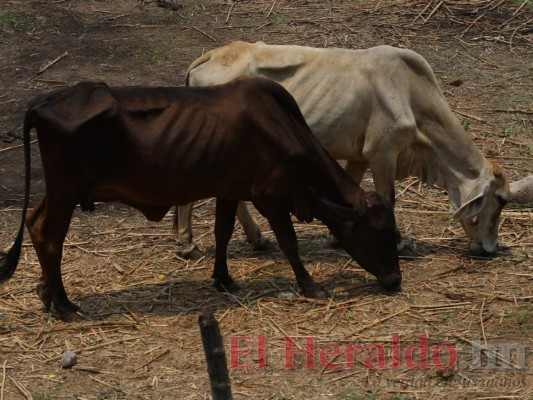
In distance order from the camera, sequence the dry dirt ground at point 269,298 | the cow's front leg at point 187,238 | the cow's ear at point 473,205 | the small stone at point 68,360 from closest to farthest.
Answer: the dry dirt ground at point 269,298, the small stone at point 68,360, the cow's ear at point 473,205, the cow's front leg at point 187,238

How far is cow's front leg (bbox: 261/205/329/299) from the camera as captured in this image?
25.2ft

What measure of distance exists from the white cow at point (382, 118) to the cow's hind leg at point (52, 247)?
145 cm

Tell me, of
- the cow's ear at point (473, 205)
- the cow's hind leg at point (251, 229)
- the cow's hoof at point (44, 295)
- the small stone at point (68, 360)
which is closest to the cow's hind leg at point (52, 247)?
the cow's hoof at point (44, 295)

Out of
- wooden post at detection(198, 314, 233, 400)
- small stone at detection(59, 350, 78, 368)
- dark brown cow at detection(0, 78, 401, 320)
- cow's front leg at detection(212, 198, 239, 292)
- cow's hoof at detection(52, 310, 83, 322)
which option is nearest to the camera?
wooden post at detection(198, 314, 233, 400)

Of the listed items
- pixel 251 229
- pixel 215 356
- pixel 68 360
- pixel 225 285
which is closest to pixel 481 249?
pixel 251 229

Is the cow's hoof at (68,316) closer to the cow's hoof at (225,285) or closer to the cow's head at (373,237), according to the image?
the cow's hoof at (225,285)

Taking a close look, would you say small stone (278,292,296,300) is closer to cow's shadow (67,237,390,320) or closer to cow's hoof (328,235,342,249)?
cow's shadow (67,237,390,320)

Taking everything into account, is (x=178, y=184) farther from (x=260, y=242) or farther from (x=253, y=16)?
(x=253, y=16)

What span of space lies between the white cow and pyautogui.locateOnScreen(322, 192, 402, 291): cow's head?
781mm

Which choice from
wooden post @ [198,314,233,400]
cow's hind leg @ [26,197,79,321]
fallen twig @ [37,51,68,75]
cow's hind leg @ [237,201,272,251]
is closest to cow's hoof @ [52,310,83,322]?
cow's hind leg @ [26,197,79,321]

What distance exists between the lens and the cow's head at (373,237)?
7.78m

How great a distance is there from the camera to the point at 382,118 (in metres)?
8.52

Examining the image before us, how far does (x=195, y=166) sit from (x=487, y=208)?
250cm

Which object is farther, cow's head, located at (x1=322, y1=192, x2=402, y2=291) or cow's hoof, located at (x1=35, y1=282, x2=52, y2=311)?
cow's head, located at (x1=322, y1=192, x2=402, y2=291)
